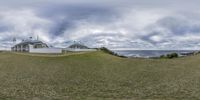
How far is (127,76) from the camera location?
3594cm

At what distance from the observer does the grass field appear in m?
25.5

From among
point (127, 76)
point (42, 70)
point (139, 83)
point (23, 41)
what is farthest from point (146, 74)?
point (23, 41)

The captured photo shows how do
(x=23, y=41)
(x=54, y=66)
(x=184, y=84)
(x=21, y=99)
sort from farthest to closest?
(x=23, y=41) → (x=54, y=66) → (x=184, y=84) → (x=21, y=99)

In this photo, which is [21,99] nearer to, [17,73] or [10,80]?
[10,80]

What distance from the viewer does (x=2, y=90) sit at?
27.4 m

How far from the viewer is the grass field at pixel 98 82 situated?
25.5 m

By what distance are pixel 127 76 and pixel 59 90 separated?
33.0 ft

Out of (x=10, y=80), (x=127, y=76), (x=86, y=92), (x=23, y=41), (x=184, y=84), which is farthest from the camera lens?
(x=23, y=41)

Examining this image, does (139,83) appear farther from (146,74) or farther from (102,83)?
(146,74)

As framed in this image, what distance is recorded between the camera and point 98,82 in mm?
32281

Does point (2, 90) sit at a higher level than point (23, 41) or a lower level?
lower

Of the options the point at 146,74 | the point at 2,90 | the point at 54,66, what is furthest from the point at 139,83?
the point at 54,66

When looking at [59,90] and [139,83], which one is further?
[139,83]

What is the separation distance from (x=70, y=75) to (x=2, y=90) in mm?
10165
